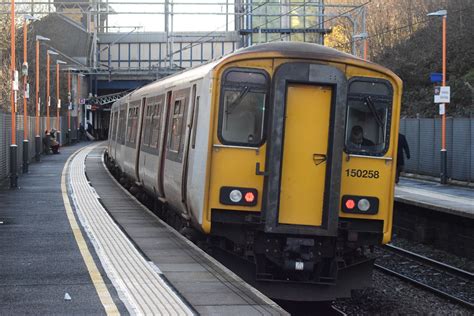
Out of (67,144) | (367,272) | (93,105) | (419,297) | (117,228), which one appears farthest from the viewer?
(93,105)

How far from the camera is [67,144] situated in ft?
190

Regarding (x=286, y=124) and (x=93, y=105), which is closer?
(x=286, y=124)

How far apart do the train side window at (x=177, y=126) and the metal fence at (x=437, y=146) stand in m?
13.7

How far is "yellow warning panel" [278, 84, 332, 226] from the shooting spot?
9617 mm

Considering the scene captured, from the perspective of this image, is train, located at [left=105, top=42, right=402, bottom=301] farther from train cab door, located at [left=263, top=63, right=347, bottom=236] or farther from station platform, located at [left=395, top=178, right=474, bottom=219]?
station platform, located at [left=395, top=178, right=474, bottom=219]

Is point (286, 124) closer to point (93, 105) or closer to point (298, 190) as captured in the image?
point (298, 190)

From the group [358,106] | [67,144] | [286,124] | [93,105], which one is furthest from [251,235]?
[93,105]

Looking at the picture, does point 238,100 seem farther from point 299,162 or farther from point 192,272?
point 192,272

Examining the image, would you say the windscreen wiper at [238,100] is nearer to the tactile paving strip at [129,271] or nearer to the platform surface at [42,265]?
the tactile paving strip at [129,271]

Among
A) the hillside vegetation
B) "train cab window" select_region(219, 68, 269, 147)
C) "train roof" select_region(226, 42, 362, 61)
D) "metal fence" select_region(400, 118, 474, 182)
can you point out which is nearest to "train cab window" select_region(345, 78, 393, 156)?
"train roof" select_region(226, 42, 362, 61)

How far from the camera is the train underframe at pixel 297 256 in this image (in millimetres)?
9648

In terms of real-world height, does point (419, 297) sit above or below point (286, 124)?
below

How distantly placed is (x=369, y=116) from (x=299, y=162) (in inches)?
44.3

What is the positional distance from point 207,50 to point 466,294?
5550 cm
